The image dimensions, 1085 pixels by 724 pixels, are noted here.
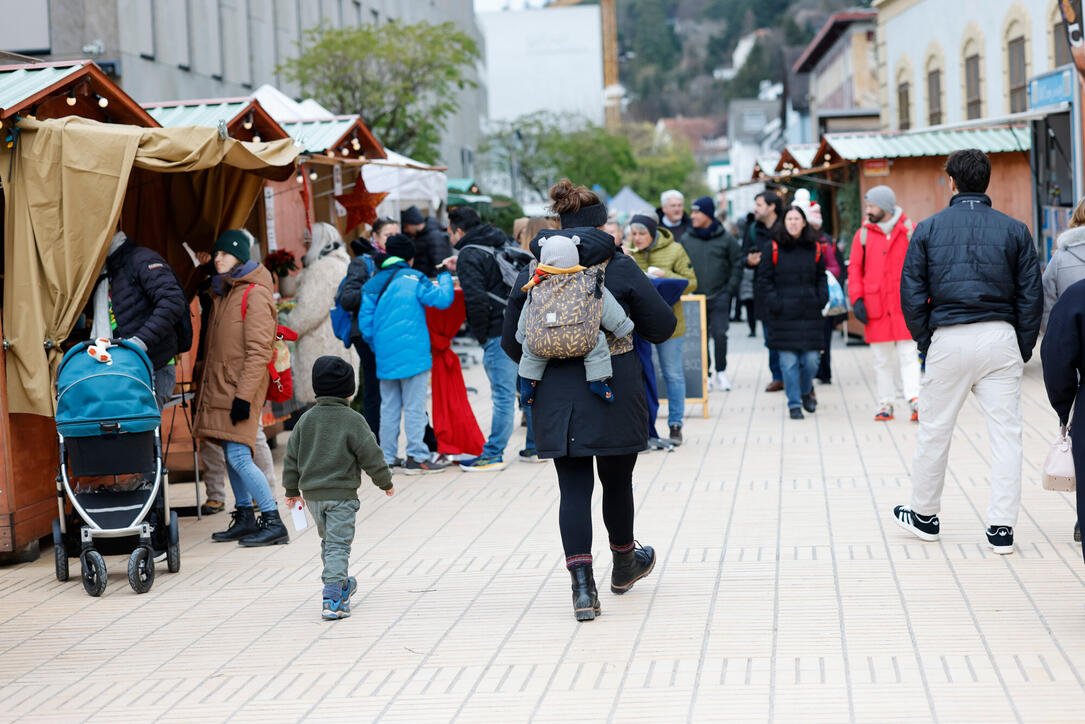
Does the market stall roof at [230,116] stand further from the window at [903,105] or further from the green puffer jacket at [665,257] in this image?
the window at [903,105]

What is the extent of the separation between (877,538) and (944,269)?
4.99ft

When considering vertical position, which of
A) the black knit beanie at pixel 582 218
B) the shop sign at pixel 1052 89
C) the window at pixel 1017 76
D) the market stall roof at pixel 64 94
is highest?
the window at pixel 1017 76

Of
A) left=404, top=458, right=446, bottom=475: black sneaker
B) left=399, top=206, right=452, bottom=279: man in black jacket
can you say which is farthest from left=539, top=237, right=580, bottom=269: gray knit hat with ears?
left=399, top=206, right=452, bottom=279: man in black jacket

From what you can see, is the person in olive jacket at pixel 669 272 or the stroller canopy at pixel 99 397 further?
the person in olive jacket at pixel 669 272

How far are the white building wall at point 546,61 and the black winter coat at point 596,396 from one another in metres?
98.2

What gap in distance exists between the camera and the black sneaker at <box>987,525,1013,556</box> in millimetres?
6836

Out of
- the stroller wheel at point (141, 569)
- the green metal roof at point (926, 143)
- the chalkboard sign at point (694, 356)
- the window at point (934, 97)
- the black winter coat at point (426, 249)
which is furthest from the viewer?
the window at point (934, 97)

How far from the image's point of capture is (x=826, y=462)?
32.9 feet

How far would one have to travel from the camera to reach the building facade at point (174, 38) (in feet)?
71.2

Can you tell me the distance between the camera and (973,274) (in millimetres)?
6715

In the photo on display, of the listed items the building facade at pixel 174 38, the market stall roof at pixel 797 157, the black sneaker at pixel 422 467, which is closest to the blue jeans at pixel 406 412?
the black sneaker at pixel 422 467

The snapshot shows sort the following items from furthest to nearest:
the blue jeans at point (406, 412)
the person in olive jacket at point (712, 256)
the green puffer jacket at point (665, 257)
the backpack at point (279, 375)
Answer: the person in olive jacket at point (712, 256)
the green puffer jacket at point (665, 257)
the blue jeans at point (406, 412)
the backpack at point (279, 375)

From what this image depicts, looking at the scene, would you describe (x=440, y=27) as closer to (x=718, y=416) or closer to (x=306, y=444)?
(x=718, y=416)

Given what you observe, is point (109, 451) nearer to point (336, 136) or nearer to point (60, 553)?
point (60, 553)
